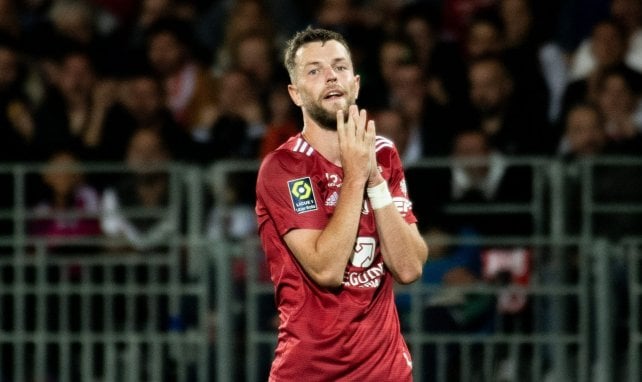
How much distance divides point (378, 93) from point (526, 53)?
1.14 meters

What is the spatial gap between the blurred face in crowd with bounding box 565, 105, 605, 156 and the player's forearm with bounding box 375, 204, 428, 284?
4271mm

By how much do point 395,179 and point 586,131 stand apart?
408 centimetres

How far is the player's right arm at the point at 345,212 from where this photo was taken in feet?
16.6

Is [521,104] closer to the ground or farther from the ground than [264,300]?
farther from the ground

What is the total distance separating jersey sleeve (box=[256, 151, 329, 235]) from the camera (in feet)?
17.2

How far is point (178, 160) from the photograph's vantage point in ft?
32.9

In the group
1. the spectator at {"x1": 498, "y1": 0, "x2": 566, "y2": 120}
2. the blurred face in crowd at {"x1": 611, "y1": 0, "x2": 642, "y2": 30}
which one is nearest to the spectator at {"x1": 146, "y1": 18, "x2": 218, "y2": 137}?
the spectator at {"x1": 498, "y1": 0, "x2": 566, "y2": 120}

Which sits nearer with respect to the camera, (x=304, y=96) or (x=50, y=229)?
(x=304, y=96)

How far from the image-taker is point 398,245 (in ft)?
16.9

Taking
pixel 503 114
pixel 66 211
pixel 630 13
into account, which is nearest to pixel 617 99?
pixel 503 114

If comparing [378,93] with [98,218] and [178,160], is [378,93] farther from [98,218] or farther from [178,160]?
[98,218]

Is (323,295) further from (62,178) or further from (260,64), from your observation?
(260,64)

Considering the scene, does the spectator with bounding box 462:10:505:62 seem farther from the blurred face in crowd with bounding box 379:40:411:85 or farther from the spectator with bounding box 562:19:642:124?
the spectator with bounding box 562:19:642:124

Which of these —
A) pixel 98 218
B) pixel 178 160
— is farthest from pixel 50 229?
pixel 178 160
